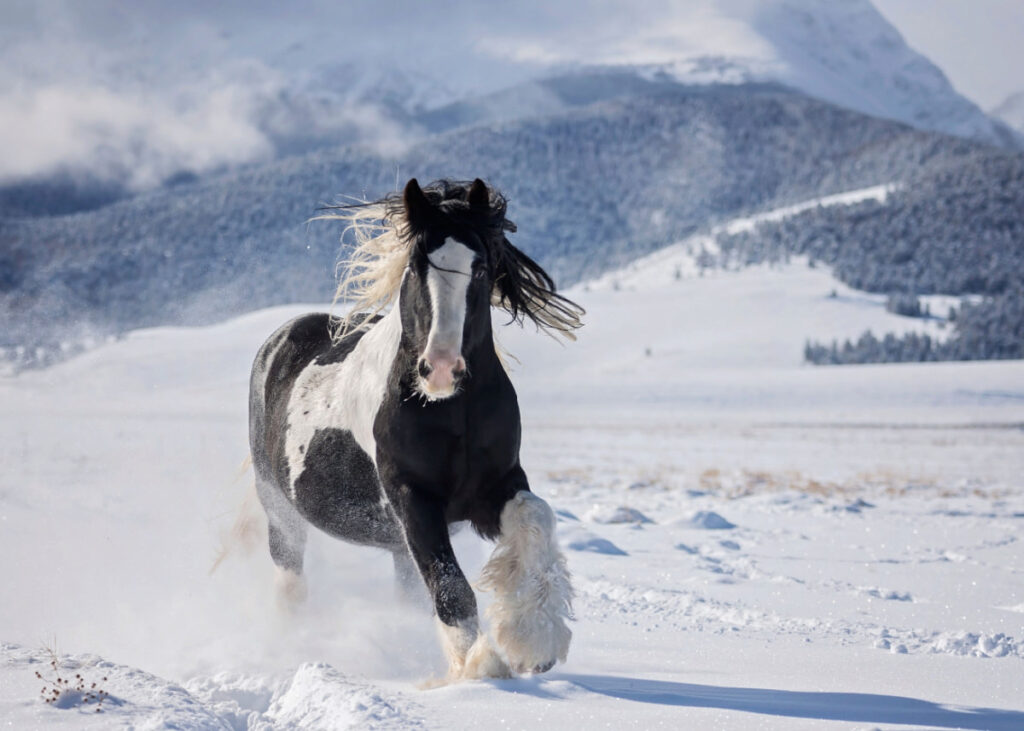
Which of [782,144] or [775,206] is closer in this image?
[775,206]

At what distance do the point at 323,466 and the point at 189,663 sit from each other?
1.08 meters

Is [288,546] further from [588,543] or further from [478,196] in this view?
[588,543]

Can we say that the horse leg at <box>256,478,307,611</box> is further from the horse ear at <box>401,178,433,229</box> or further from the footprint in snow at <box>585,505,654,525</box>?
the footprint in snow at <box>585,505,654,525</box>

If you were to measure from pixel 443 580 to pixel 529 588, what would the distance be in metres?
0.34

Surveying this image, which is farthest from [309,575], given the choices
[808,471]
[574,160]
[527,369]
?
[574,160]

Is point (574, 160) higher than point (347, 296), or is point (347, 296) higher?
point (574, 160)

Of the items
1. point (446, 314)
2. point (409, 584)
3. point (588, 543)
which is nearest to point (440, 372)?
point (446, 314)

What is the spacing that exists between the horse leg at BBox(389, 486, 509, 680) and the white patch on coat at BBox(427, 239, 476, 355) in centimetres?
69

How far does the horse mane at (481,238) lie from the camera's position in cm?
381

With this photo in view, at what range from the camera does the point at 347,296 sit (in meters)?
4.89

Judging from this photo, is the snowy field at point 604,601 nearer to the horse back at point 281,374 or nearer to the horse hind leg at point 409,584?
the horse hind leg at point 409,584

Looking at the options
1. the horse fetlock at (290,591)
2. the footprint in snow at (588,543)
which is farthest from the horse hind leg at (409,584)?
the footprint in snow at (588,543)

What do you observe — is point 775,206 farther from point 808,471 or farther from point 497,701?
point 497,701

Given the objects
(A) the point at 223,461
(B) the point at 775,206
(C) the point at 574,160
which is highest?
(C) the point at 574,160
